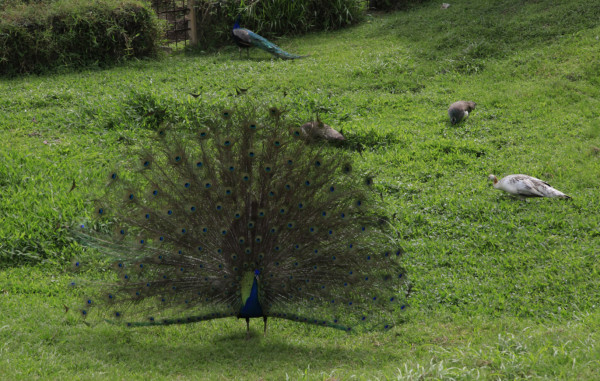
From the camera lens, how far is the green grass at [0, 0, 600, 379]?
4363 millimetres

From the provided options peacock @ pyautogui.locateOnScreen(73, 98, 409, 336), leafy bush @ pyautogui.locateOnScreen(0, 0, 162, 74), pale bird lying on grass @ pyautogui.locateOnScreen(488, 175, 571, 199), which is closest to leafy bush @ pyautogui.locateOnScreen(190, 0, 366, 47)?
leafy bush @ pyautogui.locateOnScreen(0, 0, 162, 74)

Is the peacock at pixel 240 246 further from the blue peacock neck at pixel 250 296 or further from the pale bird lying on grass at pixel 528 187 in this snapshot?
the pale bird lying on grass at pixel 528 187

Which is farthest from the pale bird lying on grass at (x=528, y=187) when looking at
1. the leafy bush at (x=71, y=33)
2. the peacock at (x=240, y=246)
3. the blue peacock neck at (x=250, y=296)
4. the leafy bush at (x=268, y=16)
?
the leafy bush at (x=268, y=16)

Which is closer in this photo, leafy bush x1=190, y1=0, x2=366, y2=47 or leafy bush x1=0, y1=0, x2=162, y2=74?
leafy bush x1=0, y1=0, x2=162, y2=74

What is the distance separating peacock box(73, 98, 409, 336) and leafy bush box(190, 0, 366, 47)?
1000 centimetres

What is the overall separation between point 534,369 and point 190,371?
2.29 meters

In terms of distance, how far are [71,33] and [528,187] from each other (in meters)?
9.23

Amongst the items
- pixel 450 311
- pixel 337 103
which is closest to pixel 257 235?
pixel 450 311

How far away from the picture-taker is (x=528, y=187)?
22.2 ft

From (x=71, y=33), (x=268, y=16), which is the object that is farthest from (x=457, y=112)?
(x=71, y=33)

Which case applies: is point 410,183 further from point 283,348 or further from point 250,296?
point 250,296

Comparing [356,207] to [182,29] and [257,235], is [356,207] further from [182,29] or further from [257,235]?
[182,29]

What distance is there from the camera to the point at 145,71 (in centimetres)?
1189

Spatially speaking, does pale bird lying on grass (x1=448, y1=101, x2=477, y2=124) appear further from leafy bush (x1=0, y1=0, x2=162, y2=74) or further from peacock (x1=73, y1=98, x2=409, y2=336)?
leafy bush (x1=0, y1=0, x2=162, y2=74)
